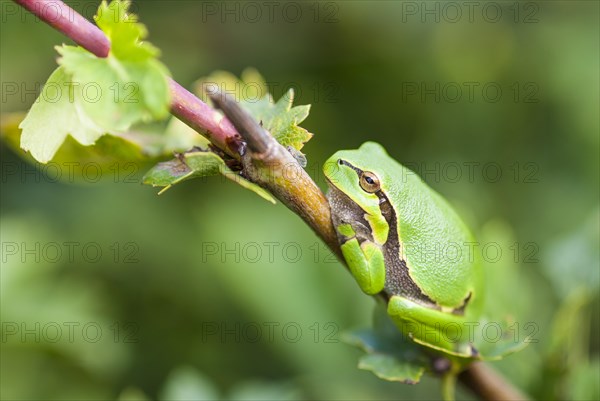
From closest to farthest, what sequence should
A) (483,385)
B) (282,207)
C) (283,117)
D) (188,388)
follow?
(283,117) < (483,385) < (188,388) < (282,207)

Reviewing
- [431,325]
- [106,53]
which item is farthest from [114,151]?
[431,325]

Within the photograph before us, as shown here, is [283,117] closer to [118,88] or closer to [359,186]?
[118,88]

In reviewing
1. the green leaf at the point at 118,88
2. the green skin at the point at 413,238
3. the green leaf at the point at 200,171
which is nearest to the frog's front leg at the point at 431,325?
the green skin at the point at 413,238

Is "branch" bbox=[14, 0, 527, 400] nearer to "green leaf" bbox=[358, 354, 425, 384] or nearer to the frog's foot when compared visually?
the frog's foot

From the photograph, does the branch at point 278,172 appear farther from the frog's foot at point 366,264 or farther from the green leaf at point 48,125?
the green leaf at point 48,125

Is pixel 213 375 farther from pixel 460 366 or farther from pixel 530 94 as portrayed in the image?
pixel 530 94

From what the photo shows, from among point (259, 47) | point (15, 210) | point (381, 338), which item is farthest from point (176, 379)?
point (259, 47)
